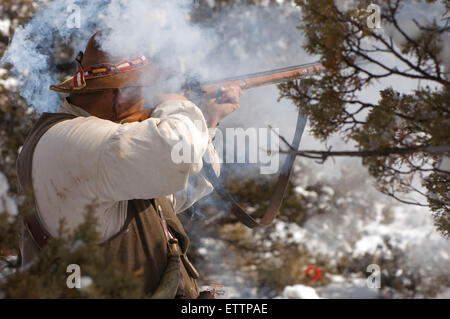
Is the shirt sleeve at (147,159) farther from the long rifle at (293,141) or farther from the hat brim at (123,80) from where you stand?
the long rifle at (293,141)

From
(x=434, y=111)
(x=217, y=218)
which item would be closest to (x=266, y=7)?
(x=217, y=218)

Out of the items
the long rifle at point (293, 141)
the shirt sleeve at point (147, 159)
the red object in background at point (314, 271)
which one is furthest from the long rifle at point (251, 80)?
the red object in background at point (314, 271)

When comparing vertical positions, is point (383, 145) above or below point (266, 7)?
below

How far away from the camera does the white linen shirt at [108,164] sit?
163 centimetres

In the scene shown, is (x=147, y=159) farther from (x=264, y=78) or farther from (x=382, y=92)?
(x=264, y=78)

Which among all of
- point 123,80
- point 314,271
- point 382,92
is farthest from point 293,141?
point 314,271

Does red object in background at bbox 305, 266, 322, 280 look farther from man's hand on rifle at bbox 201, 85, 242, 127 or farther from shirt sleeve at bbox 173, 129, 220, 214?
man's hand on rifle at bbox 201, 85, 242, 127

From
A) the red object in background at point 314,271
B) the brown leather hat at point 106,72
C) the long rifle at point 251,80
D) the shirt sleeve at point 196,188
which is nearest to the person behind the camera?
the brown leather hat at point 106,72

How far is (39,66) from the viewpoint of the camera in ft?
8.82

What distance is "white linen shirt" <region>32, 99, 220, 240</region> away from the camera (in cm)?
163

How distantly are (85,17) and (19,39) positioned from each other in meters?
0.44

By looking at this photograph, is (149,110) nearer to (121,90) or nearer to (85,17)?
(121,90)

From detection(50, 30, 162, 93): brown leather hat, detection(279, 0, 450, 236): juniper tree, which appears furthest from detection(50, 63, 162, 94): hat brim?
detection(279, 0, 450, 236): juniper tree

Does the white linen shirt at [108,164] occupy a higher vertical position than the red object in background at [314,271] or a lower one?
higher
